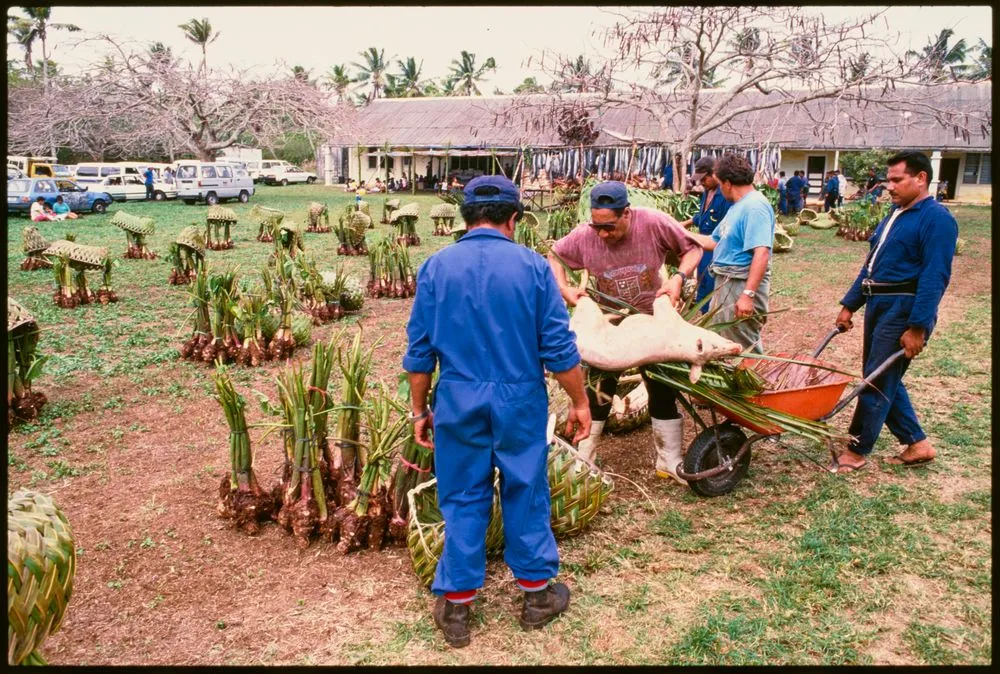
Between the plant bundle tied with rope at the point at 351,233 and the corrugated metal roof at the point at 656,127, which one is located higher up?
the corrugated metal roof at the point at 656,127

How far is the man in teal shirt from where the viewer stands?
14.4ft

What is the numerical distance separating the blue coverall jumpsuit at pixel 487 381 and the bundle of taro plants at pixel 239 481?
1.11 metres

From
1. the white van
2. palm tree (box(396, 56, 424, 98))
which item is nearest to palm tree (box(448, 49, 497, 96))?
palm tree (box(396, 56, 424, 98))

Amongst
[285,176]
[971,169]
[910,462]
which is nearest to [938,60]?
[910,462]

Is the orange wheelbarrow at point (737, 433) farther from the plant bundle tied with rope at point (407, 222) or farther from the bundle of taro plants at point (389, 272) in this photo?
the plant bundle tied with rope at point (407, 222)

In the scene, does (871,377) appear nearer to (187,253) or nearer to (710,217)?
(710,217)

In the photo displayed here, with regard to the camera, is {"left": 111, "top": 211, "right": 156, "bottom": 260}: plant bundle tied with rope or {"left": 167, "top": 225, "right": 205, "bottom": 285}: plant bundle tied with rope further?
{"left": 111, "top": 211, "right": 156, "bottom": 260}: plant bundle tied with rope

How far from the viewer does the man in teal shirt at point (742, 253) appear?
4379mm

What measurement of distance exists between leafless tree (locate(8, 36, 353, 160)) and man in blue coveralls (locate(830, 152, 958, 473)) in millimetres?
30799

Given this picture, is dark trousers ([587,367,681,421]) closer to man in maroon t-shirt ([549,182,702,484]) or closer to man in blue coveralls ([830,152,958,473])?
man in maroon t-shirt ([549,182,702,484])

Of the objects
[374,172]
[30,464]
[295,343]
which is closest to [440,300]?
[30,464]

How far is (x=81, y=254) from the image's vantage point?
8.42m

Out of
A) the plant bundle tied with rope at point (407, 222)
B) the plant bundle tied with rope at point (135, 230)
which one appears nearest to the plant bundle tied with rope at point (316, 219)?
the plant bundle tied with rope at point (407, 222)

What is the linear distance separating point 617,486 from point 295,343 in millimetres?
3872
